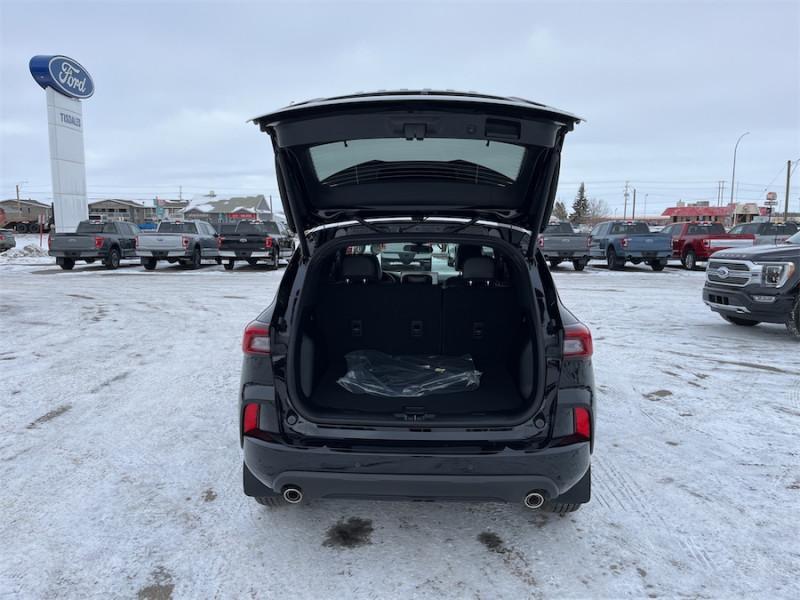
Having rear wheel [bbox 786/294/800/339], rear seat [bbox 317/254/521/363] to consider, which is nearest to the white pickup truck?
rear seat [bbox 317/254/521/363]

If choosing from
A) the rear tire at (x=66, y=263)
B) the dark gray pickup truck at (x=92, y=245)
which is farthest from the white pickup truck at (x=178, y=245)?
the rear tire at (x=66, y=263)

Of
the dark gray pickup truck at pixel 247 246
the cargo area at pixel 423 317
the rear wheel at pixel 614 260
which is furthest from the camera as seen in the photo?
the rear wheel at pixel 614 260

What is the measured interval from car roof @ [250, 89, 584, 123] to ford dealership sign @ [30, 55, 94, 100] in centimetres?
2710

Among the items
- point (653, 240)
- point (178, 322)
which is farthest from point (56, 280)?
point (653, 240)

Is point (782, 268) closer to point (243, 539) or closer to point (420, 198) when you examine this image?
point (420, 198)

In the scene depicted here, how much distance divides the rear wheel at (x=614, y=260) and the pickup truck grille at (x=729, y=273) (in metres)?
11.7

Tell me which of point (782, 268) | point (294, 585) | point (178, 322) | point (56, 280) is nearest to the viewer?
point (294, 585)

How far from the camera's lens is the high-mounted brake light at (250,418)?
2.67 meters

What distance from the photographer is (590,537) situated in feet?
9.18

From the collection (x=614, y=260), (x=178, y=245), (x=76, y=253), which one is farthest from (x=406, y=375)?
(x=76, y=253)

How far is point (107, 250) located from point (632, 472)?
63.7 feet

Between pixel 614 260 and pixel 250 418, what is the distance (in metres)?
19.2

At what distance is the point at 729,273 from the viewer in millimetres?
7762

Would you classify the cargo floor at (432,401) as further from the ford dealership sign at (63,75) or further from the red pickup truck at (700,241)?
the ford dealership sign at (63,75)
